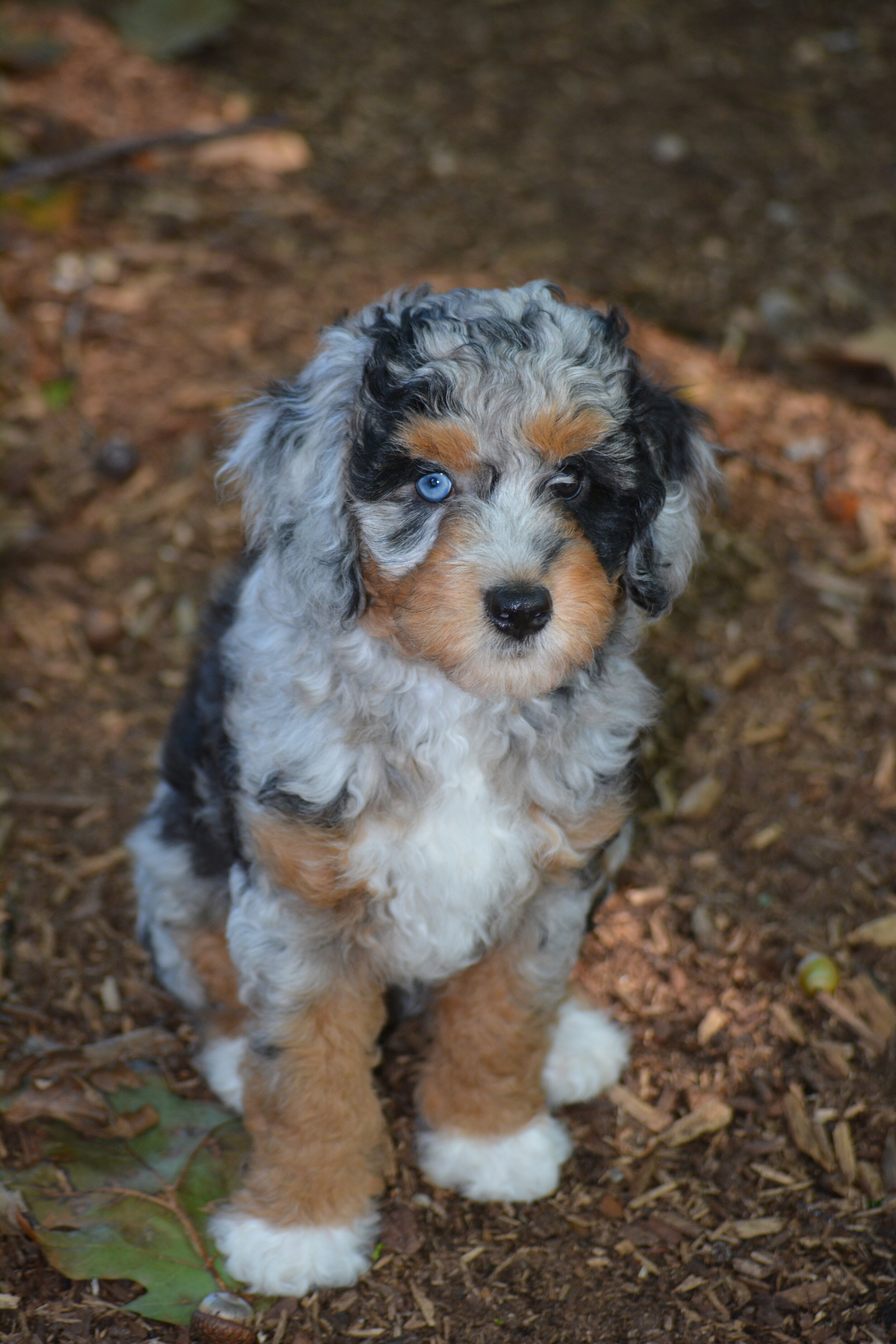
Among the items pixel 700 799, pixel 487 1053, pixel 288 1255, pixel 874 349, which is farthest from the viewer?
pixel 874 349

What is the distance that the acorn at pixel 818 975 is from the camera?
4.84 m

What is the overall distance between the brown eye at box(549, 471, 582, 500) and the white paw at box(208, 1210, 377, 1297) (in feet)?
8.20

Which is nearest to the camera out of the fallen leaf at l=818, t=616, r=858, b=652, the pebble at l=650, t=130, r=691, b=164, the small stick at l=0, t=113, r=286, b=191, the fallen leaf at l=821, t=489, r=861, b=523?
the fallen leaf at l=818, t=616, r=858, b=652

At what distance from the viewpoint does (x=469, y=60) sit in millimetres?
9555

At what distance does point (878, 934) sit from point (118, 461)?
15.0 ft

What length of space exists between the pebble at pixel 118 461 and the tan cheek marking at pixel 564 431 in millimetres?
3986

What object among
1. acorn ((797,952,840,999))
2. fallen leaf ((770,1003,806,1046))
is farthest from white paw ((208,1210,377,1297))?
acorn ((797,952,840,999))

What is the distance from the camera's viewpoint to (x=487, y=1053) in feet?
13.8

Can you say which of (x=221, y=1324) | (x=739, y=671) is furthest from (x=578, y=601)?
(x=739, y=671)

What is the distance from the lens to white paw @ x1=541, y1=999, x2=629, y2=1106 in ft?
15.4

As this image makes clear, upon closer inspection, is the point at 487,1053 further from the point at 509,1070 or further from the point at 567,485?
the point at 567,485

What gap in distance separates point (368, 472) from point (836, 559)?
3.73 m

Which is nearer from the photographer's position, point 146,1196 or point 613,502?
point 613,502

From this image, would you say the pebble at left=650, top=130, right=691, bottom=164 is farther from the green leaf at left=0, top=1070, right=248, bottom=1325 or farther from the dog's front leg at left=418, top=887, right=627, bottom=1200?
the green leaf at left=0, top=1070, right=248, bottom=1325
